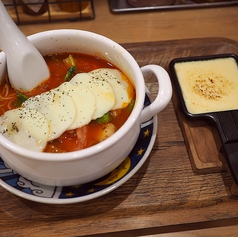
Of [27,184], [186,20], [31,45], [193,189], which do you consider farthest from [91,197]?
[186,20]

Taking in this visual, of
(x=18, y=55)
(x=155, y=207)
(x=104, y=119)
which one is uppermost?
(x=18, y=55)

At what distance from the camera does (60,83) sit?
103 cm

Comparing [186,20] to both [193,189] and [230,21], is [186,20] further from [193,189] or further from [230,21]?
[193,189]

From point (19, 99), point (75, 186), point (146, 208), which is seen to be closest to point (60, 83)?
point (19, 99)

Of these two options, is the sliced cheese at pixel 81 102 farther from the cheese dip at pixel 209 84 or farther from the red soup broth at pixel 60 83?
the cheese dip at pixel 209 84

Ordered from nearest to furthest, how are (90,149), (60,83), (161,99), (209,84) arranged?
(90,149) < (161,99) < (60,83) < (209,84)

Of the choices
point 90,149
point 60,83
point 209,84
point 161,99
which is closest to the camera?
point 90,149

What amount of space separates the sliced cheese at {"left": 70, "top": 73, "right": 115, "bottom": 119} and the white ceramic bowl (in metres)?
0.07

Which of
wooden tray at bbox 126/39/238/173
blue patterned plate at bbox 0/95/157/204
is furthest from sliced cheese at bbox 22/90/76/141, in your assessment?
wooden tray at bbox 126/39/238/173

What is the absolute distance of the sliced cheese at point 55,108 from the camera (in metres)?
0.89

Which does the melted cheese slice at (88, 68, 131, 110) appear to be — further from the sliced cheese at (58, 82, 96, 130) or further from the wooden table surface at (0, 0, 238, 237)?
the wooden table surface at (0, 0, 238, 237)

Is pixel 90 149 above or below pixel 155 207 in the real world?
above

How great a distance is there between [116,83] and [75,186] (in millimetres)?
280

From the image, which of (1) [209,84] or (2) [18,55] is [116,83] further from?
(1) [209,84]
